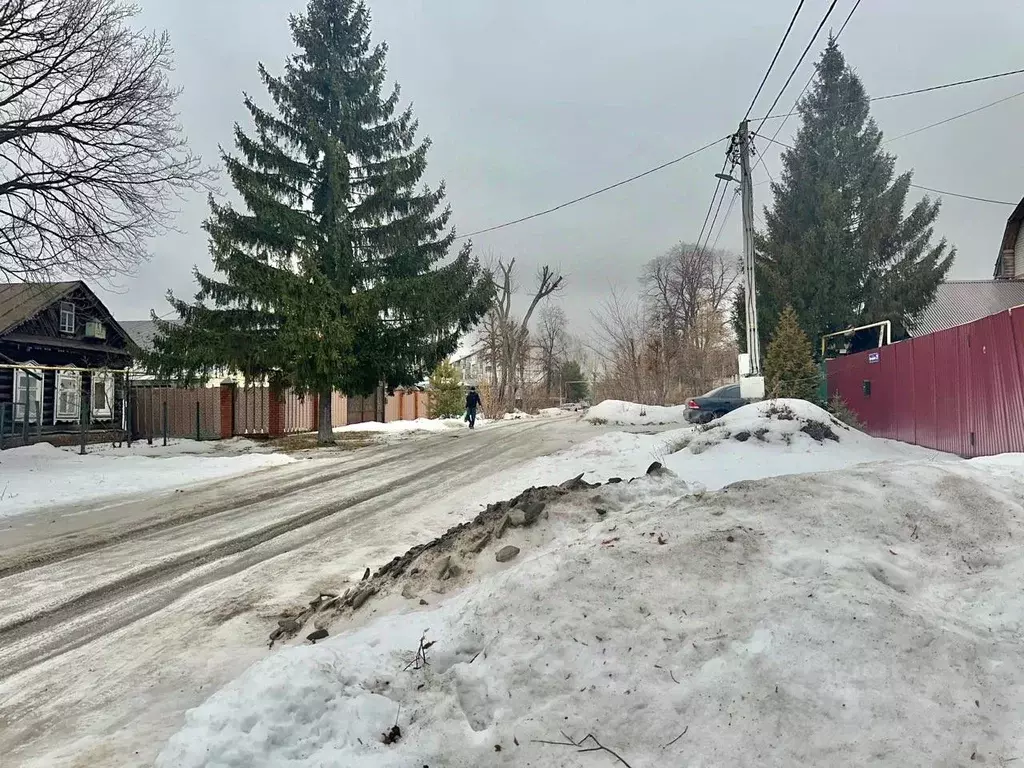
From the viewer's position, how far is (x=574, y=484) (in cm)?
601

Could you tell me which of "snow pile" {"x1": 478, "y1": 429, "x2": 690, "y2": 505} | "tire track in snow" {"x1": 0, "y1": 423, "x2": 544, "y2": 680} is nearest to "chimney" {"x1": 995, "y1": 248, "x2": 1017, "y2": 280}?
"snow pile" {"x1": 478, "y1": 429, "x2": 690, "y2": 505}

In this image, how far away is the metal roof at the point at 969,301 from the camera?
28.7 meters

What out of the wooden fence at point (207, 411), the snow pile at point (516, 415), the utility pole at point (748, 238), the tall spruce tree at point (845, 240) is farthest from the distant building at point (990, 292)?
the wooden fence at point (207, 411)

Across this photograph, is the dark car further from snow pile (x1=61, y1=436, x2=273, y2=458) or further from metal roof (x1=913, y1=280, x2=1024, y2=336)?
snow pile (x1=61, y1=436, x2=273, y2=458)

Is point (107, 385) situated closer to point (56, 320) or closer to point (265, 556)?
point (56, 320)

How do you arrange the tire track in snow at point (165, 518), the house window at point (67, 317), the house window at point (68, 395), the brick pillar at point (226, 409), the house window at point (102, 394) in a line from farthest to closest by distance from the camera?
the house window at point (102, 394)
the house window at point (67, 317)
the house window at point (68, 395)
the brick pillar at point (226, 409)
the tire track in snow at point (165, 518)

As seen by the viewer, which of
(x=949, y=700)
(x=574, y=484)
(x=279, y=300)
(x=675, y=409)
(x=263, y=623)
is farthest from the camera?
(x=675, y=409)

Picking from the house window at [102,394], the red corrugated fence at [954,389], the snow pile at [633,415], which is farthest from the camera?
the snow pile at [633,415]

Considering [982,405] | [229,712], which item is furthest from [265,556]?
[982,405]

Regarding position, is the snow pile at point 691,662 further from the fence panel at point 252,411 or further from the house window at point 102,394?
the house window at point 102,394

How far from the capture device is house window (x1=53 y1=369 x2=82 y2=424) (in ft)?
73.4

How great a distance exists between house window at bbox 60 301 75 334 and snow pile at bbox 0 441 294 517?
9.34 metres

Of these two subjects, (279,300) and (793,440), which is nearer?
(793,440)

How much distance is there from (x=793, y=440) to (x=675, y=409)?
69.7 ft
